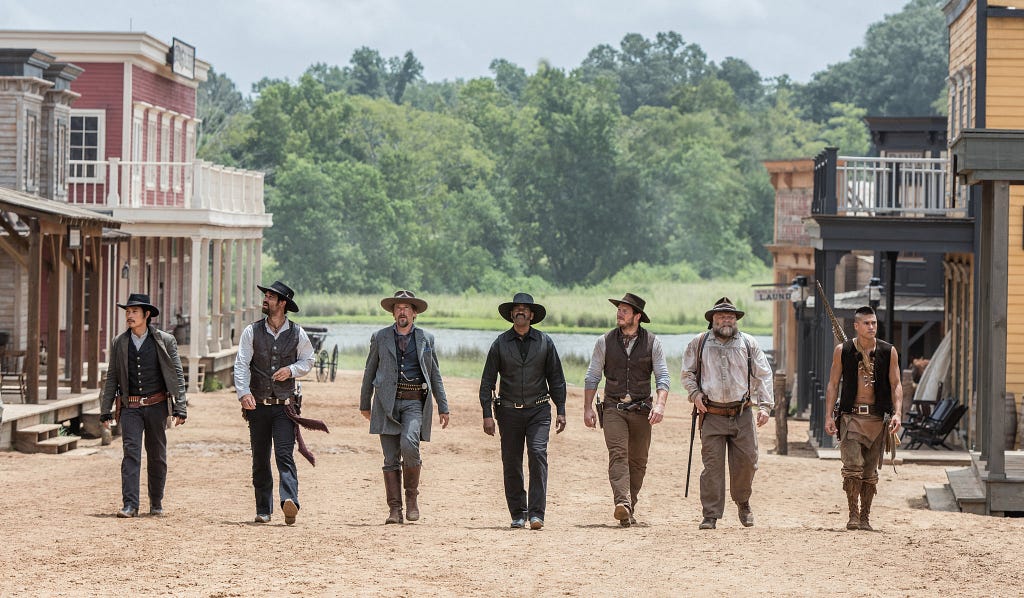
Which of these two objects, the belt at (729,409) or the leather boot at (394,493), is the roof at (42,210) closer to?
the leather boot at (394,493)

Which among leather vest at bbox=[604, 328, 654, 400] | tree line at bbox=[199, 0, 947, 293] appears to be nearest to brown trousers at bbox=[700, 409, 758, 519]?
leather vest at bbox=[604, 328, 654, 400]

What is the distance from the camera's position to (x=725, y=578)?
37.1 ft

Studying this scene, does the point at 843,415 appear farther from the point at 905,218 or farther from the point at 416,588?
the point at 905,218

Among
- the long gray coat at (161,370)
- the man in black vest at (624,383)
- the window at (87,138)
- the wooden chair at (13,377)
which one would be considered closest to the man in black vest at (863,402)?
the man in black vest at (624,383)

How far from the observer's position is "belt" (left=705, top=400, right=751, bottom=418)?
13.8m

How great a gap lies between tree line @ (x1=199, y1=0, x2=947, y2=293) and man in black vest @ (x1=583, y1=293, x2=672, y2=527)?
71.9 m

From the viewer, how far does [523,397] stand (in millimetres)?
13719

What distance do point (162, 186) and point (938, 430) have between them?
1849cm

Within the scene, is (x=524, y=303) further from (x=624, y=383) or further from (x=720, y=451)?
(x=720, y=451)

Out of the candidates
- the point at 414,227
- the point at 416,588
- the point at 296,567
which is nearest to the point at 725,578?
the point at 416,588

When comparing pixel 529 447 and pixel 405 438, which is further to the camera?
pixel 529 447

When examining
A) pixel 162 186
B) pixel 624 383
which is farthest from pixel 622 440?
pixel 162 186

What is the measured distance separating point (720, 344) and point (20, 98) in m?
19.4

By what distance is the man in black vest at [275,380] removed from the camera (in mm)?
13586
